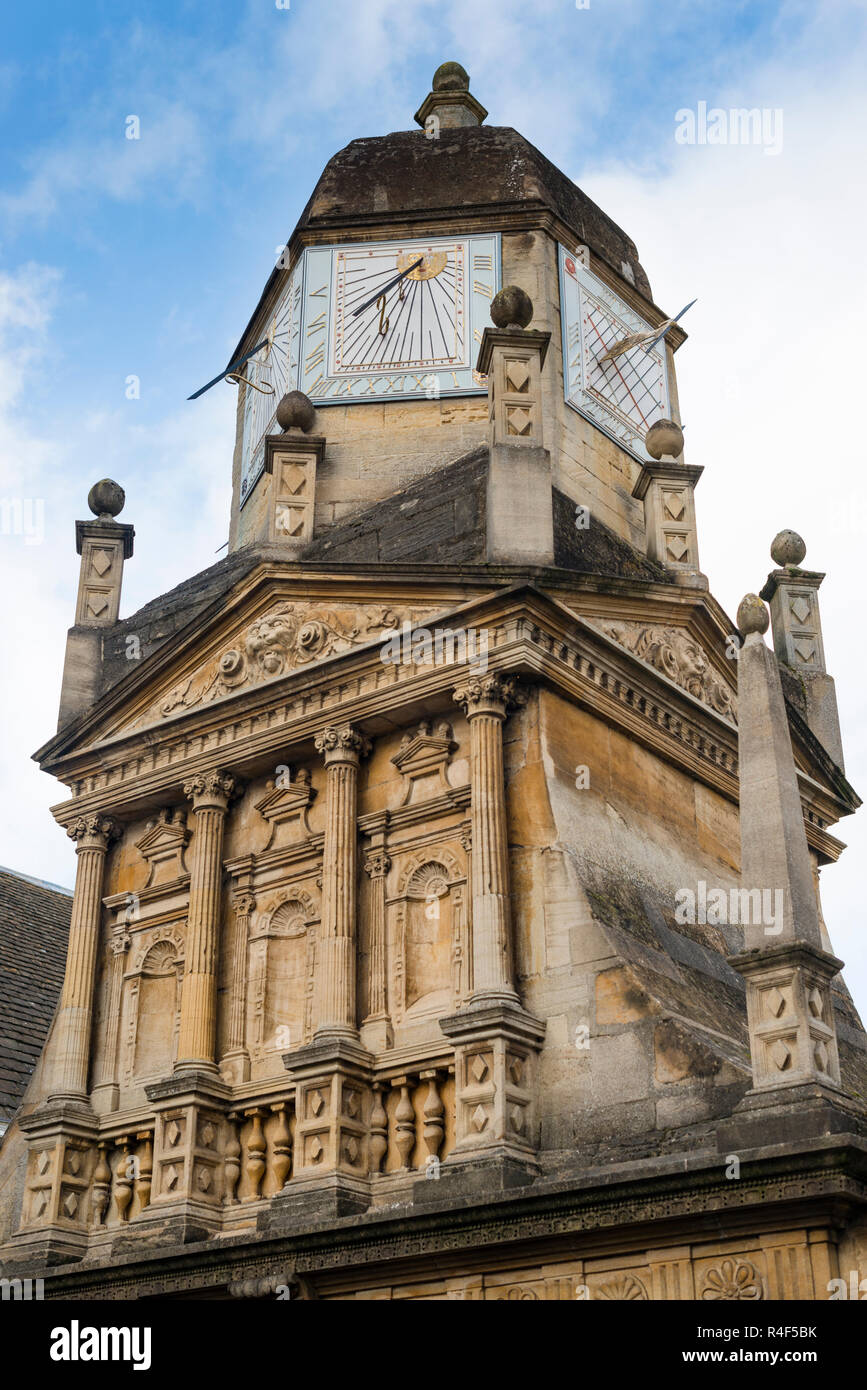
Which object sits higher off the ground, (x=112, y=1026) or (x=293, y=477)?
(x=293, y=477)

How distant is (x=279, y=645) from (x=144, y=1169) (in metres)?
4.86

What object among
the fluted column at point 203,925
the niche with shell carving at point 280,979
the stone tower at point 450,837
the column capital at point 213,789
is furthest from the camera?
the column capital at point 213,789

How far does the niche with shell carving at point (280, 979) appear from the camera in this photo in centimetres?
1580

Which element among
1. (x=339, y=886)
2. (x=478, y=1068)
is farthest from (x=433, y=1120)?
(x=339, y=886)

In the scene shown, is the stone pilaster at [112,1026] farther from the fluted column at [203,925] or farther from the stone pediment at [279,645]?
the stone pediment at [279,645]

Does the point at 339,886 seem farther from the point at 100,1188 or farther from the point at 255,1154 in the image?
the point at 100,1188

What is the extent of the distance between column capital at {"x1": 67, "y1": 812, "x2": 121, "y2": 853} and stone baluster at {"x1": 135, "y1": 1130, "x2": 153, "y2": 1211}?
303cm

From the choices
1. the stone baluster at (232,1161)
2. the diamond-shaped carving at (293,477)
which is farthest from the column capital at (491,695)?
the stone baluster at (232,1161)

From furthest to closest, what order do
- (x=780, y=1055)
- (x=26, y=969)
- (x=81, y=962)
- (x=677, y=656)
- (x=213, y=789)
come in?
1. (x=26, y=969)
2. (x=81, y=962)
3. (x=677, y=656)
4. (x=213, y=789)
5. (x=780, y=1055)

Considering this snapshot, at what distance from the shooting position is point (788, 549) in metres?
20.5

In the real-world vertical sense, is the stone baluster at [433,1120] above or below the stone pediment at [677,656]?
below

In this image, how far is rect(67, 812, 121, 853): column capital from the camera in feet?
58.6

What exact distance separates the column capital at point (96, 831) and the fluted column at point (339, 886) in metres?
2.79

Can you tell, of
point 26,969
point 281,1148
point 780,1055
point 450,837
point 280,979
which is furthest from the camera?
point 26,969
